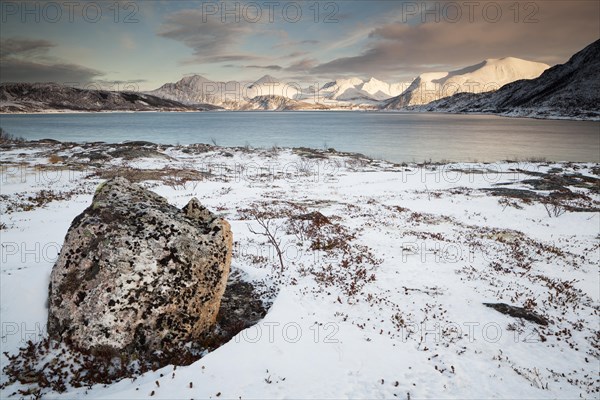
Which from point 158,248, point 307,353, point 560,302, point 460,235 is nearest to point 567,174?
point 460,235

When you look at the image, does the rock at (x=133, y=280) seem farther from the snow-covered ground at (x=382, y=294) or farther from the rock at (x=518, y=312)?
the rock at (x=518, y=312)

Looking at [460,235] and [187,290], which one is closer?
[187,290]

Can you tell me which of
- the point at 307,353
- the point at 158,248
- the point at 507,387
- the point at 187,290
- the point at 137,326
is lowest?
the point at 507,387

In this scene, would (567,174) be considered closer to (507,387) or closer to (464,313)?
(464,313)

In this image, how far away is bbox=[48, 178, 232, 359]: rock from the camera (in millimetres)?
7531

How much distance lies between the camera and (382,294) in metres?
12.8

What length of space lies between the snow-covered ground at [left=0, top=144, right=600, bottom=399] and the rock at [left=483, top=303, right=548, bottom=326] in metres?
0.33

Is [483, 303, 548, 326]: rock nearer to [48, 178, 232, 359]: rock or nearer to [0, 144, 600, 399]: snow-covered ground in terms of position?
[0, 144, 600, 399]: snow-covered ground

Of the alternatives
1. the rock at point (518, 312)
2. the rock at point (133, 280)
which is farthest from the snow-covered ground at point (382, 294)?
the rock at point (133, 280)

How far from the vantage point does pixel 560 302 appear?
44.3 feet

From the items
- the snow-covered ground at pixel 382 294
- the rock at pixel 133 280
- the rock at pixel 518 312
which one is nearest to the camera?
the rock at pixel 133 280

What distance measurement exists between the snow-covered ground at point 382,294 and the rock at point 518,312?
1.09ft

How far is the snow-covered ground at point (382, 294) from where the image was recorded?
7922 millimetres

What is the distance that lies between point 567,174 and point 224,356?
187 ft
